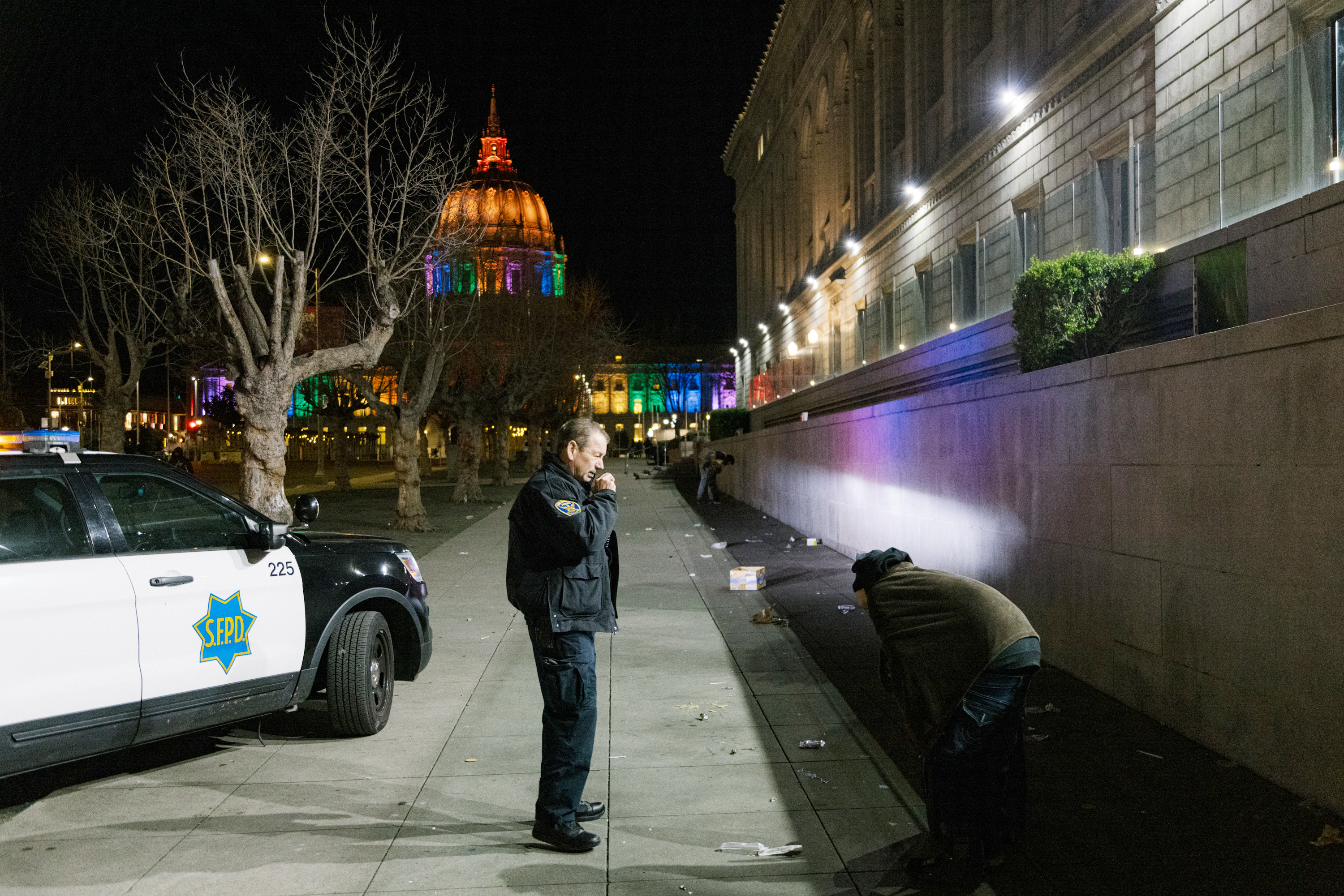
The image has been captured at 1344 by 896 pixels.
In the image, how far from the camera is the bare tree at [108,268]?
21875 mm

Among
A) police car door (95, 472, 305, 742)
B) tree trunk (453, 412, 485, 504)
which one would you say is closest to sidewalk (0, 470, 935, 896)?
police car door (95, 472, 305, 742)

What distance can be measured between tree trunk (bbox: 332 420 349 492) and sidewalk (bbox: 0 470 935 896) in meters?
31.7

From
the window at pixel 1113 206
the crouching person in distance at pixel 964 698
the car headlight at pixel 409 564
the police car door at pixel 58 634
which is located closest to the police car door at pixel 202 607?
the police car door at pixel 58 634

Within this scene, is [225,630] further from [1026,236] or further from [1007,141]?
[1007,141]

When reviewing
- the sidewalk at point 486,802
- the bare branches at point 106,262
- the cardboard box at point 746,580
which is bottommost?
the sidewalk at point 486,802

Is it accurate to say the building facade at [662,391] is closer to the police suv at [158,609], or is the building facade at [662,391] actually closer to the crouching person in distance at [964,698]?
the police suv at [158,609]

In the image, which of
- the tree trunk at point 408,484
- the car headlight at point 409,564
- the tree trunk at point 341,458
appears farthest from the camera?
the tree trunk at point 341,458

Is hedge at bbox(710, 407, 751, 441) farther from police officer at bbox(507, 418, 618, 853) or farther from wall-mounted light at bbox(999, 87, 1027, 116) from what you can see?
police officer at bbox(507, 418, 618, 853)

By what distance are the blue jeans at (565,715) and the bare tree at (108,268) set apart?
58.0ft

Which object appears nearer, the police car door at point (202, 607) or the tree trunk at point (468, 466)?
the police car door at point (202, 607)

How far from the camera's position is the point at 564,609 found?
15.6 ft

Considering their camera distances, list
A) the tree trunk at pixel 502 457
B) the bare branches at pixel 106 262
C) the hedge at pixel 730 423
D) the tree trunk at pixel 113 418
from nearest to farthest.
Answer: the bare branches at pixel 106 262
the tree trunk at pixel 113 418
the tree trunk at pixel 502 457
the hedge at pixel 730 423

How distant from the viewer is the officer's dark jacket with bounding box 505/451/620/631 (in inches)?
185

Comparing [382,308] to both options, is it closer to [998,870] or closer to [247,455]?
[247,455]
